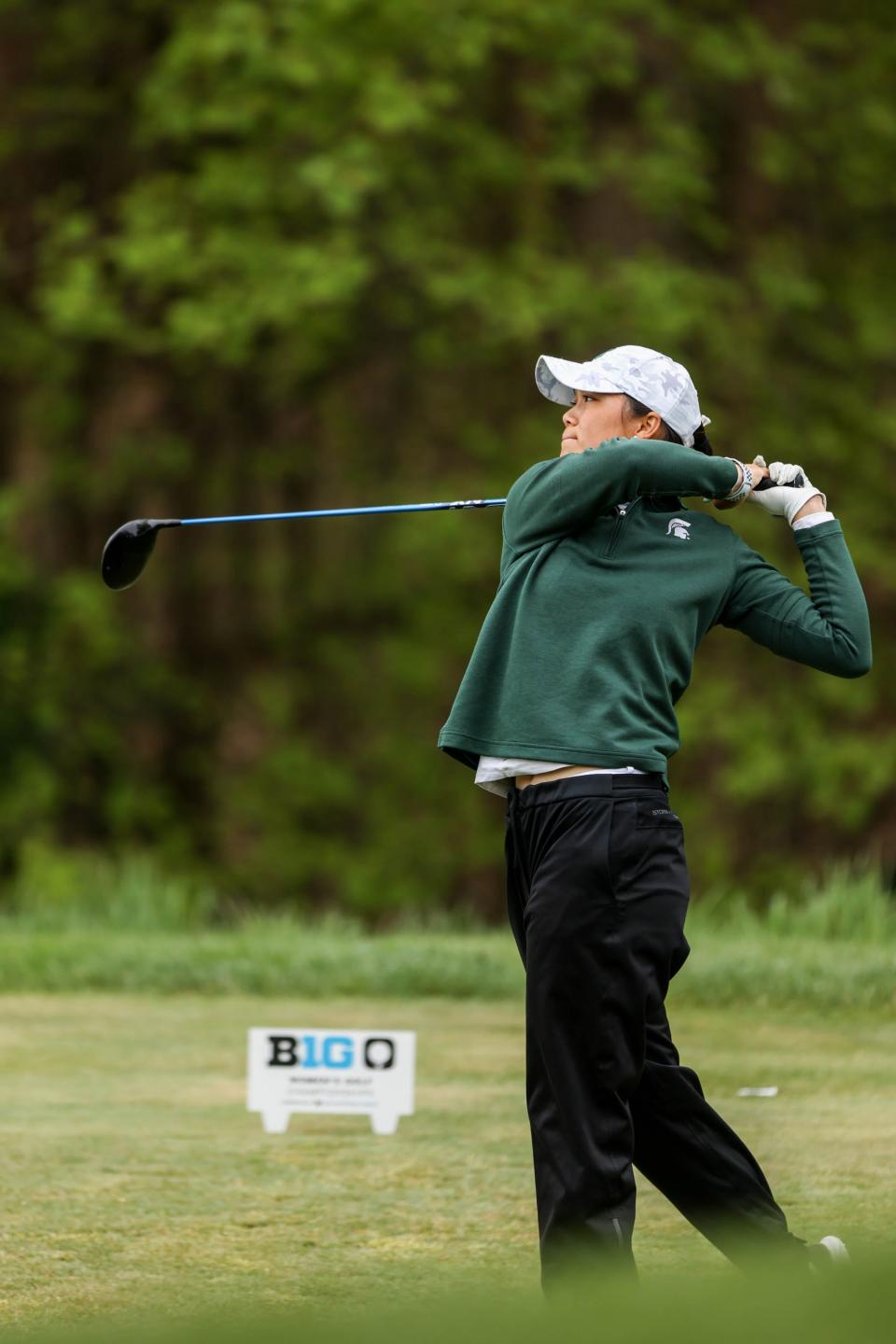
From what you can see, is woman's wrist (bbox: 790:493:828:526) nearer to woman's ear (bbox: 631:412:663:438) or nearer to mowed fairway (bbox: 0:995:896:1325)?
woman's ear (bbox: 631:412:663:438)

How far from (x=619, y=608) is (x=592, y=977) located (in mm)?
625

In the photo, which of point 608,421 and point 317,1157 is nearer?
point 608,421

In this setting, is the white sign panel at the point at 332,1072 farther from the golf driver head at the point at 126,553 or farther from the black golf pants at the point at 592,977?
the black golf pants at the point at 592,977

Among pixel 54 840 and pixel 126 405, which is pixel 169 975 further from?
pixel 126 405

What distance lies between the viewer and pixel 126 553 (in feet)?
16.1

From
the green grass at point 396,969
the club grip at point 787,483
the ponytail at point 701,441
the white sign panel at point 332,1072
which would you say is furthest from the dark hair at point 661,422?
the green grass at point 396,969

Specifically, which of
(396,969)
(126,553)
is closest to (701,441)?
(126,553)

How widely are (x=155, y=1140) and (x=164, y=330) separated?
1008 cm

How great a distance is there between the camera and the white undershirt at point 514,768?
12.4ft

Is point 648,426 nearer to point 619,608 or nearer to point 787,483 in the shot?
point 787,483

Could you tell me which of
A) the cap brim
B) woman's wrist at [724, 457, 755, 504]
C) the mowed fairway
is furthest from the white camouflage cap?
the mowed fairway

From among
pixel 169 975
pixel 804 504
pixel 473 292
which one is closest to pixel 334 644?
pixel 473 292

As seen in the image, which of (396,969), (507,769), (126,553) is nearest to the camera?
(507,769)

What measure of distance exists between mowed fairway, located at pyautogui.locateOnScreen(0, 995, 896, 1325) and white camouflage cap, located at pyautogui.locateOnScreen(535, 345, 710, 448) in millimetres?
1622
